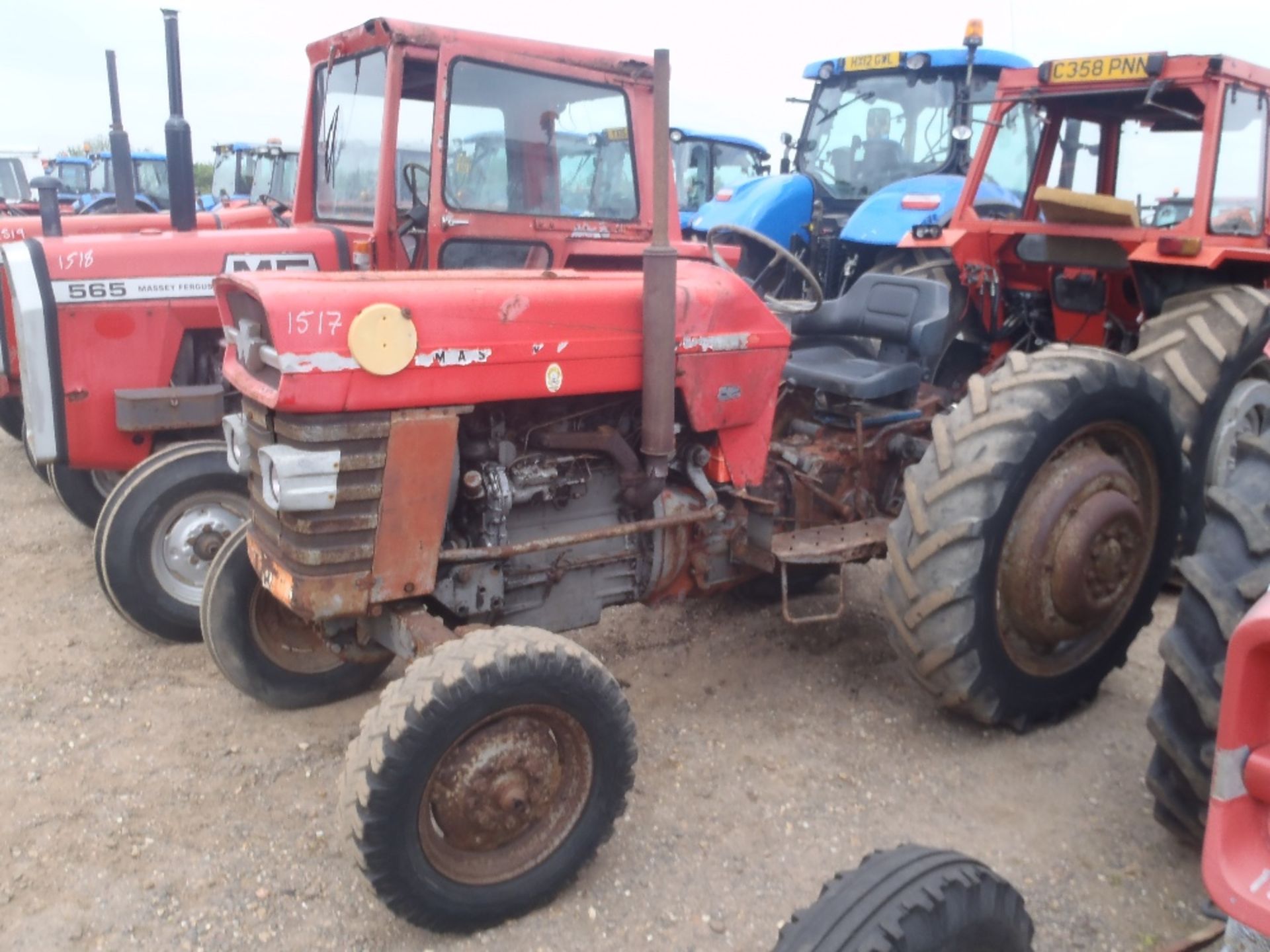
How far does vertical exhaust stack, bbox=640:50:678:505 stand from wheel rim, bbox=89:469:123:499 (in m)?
2.81

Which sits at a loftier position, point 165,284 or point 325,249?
point 325,249

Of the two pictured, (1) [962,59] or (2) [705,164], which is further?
(2) [705,164]

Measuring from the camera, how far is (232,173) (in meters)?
13.6

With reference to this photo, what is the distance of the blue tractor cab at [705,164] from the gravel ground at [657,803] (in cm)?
797

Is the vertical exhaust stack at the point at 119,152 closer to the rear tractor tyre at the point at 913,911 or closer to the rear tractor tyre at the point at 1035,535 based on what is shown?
the rear tractor tyre at the point at 1035,535

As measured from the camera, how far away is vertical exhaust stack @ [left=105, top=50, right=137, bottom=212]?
512 centimetres

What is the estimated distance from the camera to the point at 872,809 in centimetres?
280

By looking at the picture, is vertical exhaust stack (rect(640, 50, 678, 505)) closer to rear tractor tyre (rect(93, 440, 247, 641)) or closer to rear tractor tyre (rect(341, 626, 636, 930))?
rear tractor tyre (rect(341, 626, 636, 930))

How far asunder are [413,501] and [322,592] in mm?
289

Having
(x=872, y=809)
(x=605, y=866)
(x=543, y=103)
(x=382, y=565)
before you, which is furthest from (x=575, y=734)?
(x=543, y=103)

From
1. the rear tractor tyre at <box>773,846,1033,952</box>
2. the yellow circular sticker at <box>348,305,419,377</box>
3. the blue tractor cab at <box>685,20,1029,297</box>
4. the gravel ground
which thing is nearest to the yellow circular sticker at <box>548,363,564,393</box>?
the yellow circular sticker at <box>348,305,419,377</box>

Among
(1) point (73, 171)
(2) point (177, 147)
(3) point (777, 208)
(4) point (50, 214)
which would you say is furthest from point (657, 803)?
(1) point (73, 171)

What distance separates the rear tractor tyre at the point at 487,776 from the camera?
2143 millimetres

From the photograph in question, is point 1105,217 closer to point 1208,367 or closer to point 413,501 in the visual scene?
point 1208,367
